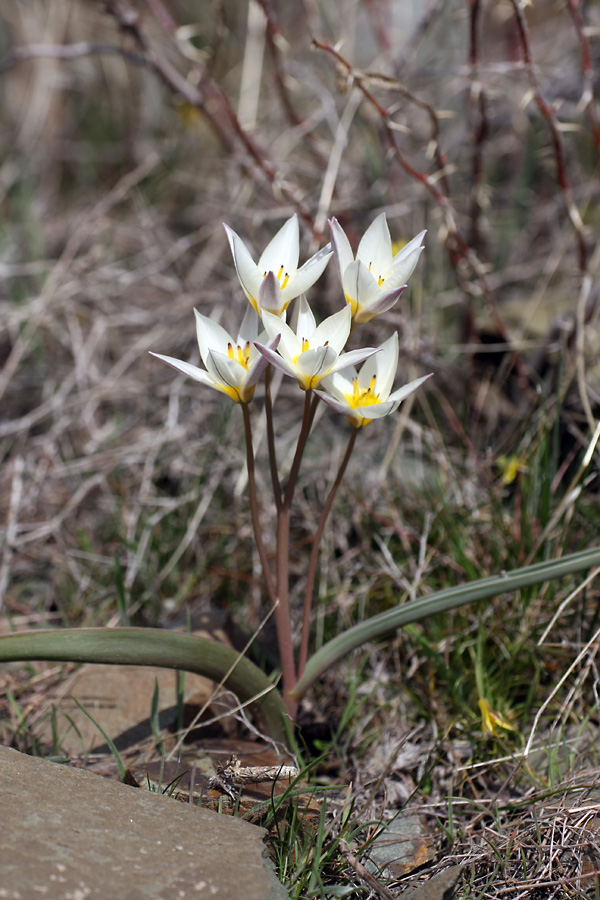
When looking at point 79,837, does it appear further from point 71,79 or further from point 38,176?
point 71,79

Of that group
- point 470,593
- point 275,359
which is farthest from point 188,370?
point 470,593

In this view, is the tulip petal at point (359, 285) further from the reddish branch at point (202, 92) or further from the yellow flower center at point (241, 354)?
the reddish branch at point (202, 92)

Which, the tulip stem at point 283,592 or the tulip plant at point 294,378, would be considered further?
the tulip stem at point 283,592

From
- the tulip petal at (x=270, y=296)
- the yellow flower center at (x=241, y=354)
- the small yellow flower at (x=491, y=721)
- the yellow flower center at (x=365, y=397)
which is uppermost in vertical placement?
the tulip petal at (x=270, y=296)

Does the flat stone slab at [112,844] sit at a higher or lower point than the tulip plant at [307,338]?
lower

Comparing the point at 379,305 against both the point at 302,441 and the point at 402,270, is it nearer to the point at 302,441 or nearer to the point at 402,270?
the point at 402,270

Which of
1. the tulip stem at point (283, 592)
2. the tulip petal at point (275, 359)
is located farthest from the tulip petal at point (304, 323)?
the tulip stem at point (283, 592)
